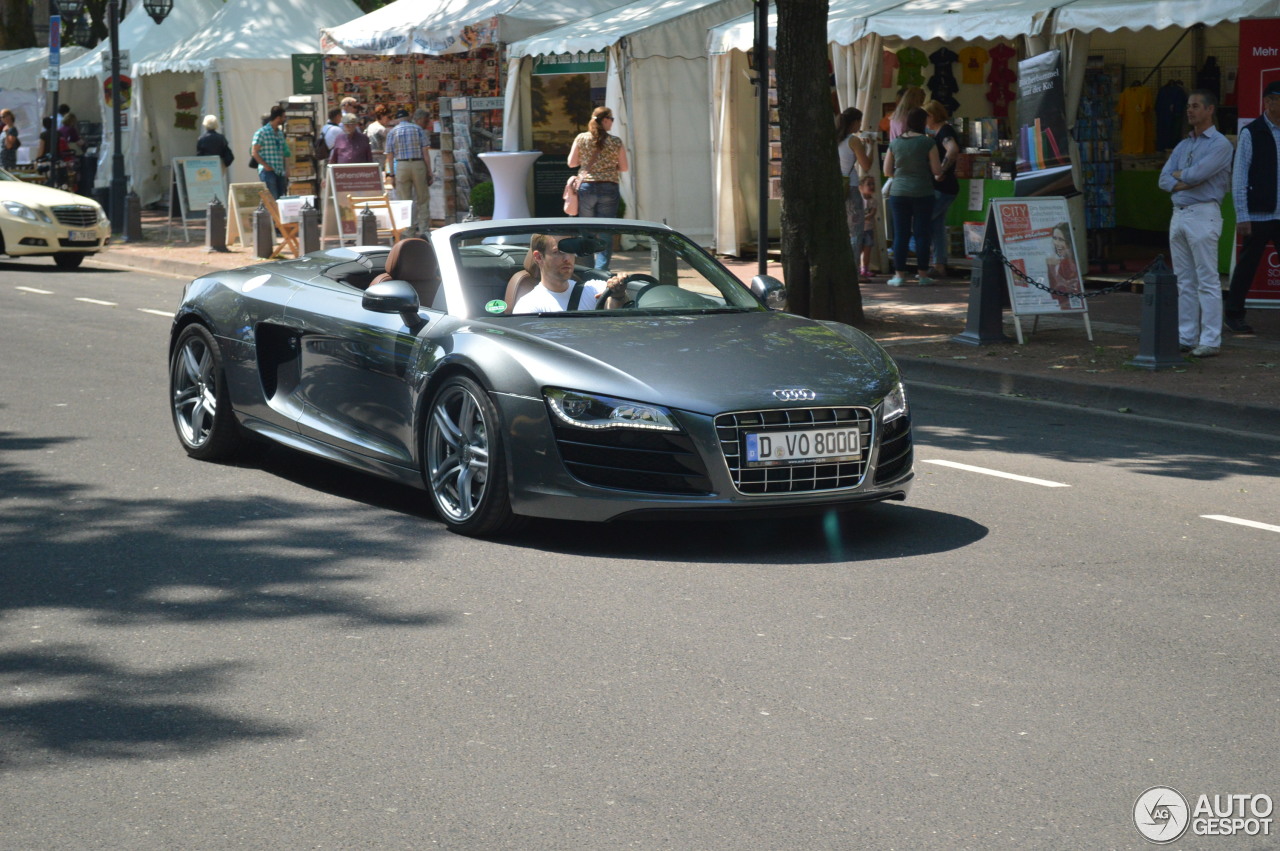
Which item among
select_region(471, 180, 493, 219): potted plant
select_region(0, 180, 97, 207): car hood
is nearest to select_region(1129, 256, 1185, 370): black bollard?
select_region(471, 180, 493, 219): potted plant

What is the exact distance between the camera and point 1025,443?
9906mm

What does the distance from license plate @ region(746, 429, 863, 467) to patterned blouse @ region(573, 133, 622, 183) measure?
1367 cm

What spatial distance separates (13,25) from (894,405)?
146 ft

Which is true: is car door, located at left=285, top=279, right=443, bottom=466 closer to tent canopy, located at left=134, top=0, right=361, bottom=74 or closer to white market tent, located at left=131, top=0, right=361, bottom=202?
white market tent, located at left=131, top=0, right=361, bottom=202

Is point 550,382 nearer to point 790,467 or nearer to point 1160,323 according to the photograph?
Answer: point 790,467

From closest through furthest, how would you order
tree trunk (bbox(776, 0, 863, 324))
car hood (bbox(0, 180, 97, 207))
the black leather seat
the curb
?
the black leather seat, the curb, tree trunk (bbox(776, 0, 863, 324)), car hood (bbox(0, 180, 97, 207))

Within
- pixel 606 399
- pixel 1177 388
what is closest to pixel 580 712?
pixel 606 399

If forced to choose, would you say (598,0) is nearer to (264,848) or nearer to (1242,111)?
(1242,111)

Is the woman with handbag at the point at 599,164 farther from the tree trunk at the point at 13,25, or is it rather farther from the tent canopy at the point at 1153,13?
the tree trunk at the point at 13,25

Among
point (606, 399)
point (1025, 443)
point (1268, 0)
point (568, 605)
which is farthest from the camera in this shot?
point (1268, 0)

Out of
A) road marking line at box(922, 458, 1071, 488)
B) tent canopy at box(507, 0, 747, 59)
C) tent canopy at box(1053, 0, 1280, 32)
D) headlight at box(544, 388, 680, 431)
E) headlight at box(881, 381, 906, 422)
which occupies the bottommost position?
road marking line at box(922, 458, 1071, 488)

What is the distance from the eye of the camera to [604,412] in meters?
6.51

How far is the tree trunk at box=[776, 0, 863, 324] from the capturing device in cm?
1405

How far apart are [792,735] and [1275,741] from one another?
4.30 feet
